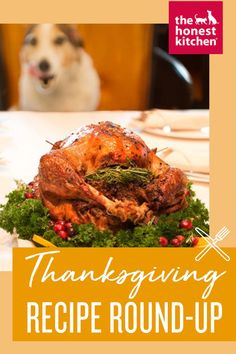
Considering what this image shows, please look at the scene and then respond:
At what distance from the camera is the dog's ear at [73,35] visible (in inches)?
137

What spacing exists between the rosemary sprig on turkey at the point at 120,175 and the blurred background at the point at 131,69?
1571mm

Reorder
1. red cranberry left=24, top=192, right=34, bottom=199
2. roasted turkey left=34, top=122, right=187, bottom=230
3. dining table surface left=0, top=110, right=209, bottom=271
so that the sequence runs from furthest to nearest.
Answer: dining table surface left=0, top=110, right=209, bottom=271 < red cranberry left=24, top=192, right=34, bottom=199 < roasted turkey left=34, top=122, right=187, bottom=230

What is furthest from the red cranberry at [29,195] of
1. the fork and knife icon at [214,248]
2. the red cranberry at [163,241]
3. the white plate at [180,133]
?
the white plate at [180,133]

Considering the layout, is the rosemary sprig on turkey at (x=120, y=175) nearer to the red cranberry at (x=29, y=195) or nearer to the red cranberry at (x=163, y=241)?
the red cranberry at (x=163, y=241)

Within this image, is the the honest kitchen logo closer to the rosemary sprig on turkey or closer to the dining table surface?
the rosemary sprig on turkey

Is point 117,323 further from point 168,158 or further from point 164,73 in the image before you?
point 164,73

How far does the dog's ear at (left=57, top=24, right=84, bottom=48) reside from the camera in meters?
3.49

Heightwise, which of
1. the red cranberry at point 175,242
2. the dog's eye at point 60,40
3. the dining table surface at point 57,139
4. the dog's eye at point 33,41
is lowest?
the red cranberry at point 175,242

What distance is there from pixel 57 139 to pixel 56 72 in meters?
0.75

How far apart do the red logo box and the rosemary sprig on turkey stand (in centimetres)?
40

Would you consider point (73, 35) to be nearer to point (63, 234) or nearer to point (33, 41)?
point (33, 41)

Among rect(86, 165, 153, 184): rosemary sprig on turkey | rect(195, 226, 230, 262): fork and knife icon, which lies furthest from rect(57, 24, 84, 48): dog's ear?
rect(195, 226, 230, 262): fork and knife icon

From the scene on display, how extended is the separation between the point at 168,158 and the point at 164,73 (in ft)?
3.12

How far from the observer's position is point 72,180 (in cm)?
212
